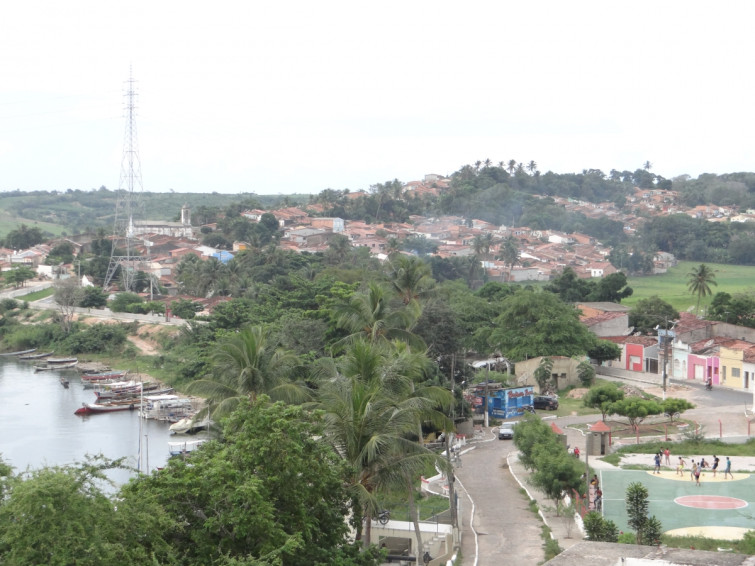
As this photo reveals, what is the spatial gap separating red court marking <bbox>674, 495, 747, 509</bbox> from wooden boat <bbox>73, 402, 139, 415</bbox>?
29.7 m

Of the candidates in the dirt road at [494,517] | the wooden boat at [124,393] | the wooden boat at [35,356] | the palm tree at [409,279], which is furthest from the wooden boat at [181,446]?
the wooden boat at [35,356]

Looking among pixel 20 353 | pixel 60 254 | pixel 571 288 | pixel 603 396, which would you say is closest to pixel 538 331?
pixel 603 396

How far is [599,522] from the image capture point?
1798cm

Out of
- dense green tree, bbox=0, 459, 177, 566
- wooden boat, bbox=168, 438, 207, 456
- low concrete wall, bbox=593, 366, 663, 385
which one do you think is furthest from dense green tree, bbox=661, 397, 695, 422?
dense green tree, bbox=0, 459, 177, 566

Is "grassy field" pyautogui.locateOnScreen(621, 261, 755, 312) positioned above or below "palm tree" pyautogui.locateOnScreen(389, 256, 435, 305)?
below

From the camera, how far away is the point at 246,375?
19.7m

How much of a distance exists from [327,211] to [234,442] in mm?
110066

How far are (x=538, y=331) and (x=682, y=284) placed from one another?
47909 mm

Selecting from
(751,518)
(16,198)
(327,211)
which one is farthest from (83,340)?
(16,198)

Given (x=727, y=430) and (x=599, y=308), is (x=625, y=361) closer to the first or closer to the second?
(x=599, y=308)

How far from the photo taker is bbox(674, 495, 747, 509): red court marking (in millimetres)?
22656

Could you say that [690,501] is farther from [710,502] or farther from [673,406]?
[673,406]

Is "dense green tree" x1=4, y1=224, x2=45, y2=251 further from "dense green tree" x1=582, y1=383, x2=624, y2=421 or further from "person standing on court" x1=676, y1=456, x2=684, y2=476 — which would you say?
"person standing on court" x1=676, y1=456, x2=684, y2=476

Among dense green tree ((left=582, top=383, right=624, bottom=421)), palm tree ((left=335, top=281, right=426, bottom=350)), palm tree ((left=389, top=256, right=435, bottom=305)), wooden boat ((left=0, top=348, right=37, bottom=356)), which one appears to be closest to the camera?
palm tree ((left=335, top=281, right=426, bottom=350))
